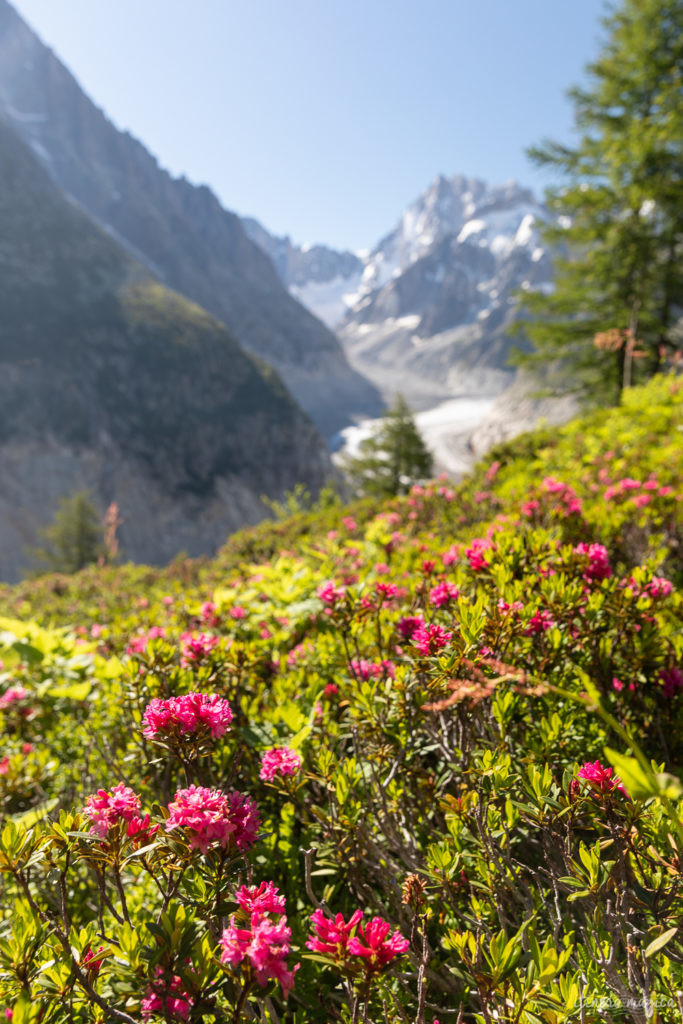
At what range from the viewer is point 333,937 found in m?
0.94

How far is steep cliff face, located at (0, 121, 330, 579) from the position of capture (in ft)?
144

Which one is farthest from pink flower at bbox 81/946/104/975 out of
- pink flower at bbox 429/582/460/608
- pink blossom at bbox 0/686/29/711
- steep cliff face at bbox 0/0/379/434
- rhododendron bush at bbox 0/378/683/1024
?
steep cliff face at bbox 0/0/379/434

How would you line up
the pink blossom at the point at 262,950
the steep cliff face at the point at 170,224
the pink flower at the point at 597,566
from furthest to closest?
the steep cliff face at the point at 170,224, the pink flower at the point at 597,566, the pink blossom at the point at 262,950

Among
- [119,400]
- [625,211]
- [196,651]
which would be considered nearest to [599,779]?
[196,651]

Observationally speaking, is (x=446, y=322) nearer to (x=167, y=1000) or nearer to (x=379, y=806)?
(x=379, y=806)

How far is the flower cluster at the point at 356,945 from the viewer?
906mm

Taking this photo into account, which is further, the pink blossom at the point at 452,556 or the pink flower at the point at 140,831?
the pink blossom at the point at 452,556

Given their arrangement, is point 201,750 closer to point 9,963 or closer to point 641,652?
point 9,963

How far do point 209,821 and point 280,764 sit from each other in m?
0.48

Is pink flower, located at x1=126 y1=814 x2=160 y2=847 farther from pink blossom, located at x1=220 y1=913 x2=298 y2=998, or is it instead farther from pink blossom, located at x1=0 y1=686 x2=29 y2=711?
pink blossom, located at x1=0 y1=686 x2=29 y2=711

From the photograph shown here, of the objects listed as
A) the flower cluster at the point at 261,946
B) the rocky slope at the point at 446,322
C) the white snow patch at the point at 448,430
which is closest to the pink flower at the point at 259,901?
the flower cluster at the point at 261,946

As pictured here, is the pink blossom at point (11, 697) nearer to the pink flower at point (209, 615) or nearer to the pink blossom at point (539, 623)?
the pink flower at point (209, 615)

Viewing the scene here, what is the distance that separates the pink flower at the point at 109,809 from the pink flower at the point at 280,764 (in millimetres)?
Answer: 392

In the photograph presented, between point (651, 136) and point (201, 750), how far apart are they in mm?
12671
